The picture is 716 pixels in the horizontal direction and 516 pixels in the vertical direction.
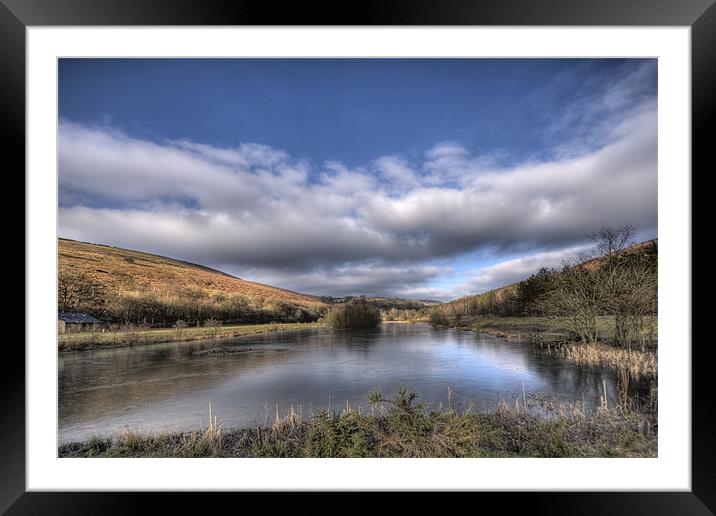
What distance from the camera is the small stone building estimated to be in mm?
5258

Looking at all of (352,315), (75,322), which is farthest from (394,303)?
(75,322)

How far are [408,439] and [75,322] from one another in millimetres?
6421

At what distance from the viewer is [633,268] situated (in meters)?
4.49

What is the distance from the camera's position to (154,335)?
623 centimetres

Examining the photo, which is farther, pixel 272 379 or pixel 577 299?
pixel 577 299

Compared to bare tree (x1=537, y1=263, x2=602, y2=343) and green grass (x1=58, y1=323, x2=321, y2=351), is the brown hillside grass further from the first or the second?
bare tree (x1=537, y1=263, x2=602, y2=343)

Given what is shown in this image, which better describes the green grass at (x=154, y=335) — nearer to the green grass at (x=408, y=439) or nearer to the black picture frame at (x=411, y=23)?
the green grass at (x=408, y=439)

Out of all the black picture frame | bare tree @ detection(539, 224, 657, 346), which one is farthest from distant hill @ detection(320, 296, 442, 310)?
the black picture frame

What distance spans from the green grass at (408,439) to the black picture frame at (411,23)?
2.14 ft

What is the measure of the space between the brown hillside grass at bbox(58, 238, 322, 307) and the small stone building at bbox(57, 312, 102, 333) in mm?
625

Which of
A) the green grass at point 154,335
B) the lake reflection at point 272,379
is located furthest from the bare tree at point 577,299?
the green grass at point 154,335

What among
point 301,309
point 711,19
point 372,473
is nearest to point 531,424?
point 372,473

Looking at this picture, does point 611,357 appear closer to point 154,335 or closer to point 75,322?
point 154,335

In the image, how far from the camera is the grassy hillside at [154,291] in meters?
5.65
